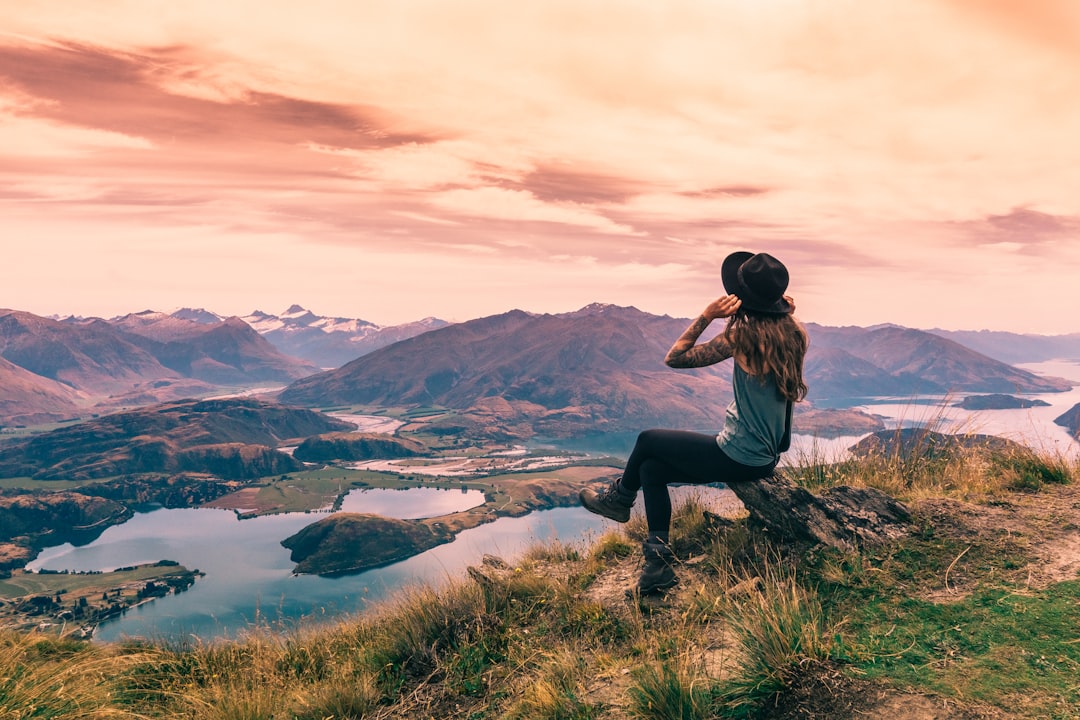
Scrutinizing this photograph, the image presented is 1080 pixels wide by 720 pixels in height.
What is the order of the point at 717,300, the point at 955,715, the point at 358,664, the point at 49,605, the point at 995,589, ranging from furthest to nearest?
the point at 49,605
the point at 358,664
the point at 717,300
the point at 995,589
the point at 955,715

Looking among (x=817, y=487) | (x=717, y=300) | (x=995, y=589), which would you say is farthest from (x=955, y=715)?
(x=817, y=487)

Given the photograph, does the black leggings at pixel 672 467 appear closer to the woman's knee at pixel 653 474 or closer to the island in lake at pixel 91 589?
the woman's knee at pixel 653 474

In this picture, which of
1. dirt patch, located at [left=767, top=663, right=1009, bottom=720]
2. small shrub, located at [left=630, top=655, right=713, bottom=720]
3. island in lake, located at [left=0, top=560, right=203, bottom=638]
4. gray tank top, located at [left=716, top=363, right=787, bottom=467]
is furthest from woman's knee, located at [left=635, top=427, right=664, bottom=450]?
island in lake, located at [left=0, top=560, right=203, bottom=638]

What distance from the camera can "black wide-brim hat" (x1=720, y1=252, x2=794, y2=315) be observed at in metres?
6.30

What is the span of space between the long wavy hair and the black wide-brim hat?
108 mm

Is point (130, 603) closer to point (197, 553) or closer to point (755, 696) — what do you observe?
point (197, 553)

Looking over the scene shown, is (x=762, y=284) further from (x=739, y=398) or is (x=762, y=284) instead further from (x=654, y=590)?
(x=654, y=590)

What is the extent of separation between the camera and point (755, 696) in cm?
462

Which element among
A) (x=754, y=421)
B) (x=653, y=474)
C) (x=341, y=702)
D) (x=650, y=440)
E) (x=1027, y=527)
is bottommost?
(x=341, y=702)

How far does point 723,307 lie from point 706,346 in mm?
470

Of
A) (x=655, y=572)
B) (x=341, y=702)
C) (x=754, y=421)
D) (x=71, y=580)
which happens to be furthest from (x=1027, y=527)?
(x=71, y=580)

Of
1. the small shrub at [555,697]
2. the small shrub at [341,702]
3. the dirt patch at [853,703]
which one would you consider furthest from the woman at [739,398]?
the small shrub at [341,702]

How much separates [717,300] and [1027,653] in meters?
4.03

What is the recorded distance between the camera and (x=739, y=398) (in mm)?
6594
